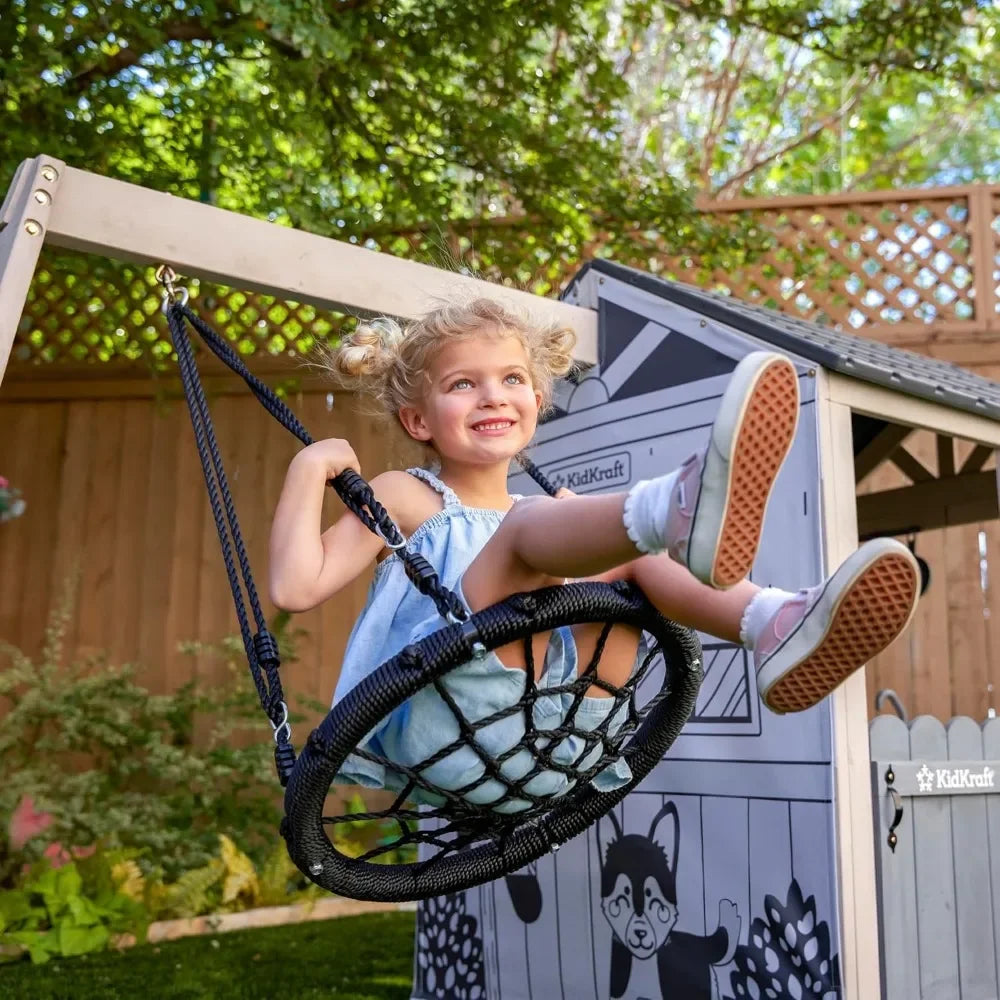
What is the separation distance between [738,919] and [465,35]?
3.61 metres

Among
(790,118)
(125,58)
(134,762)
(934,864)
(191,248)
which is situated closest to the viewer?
(191,248)

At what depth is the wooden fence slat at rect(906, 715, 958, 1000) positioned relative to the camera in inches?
94.3

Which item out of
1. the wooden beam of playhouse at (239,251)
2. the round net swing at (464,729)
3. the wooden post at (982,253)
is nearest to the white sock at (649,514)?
the round net swing at (464,729)

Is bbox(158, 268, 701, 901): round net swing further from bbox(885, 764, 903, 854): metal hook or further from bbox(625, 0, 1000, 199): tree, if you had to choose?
bbox(625, 0, 1000, 199): tree

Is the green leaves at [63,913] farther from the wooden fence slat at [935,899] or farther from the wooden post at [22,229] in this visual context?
the wooden fence slat at [935,899]

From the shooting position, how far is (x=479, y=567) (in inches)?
57.1

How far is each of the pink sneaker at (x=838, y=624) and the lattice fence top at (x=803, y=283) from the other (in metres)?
3.92

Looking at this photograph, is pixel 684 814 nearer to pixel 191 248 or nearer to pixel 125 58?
pixel 191 248

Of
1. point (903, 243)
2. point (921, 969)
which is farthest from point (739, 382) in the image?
point (903, 243)

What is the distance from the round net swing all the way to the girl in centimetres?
2

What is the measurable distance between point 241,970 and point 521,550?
8.18ft

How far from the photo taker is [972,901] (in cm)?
255

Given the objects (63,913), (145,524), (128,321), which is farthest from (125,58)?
(63,913)

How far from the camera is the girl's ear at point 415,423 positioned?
6.15ft
